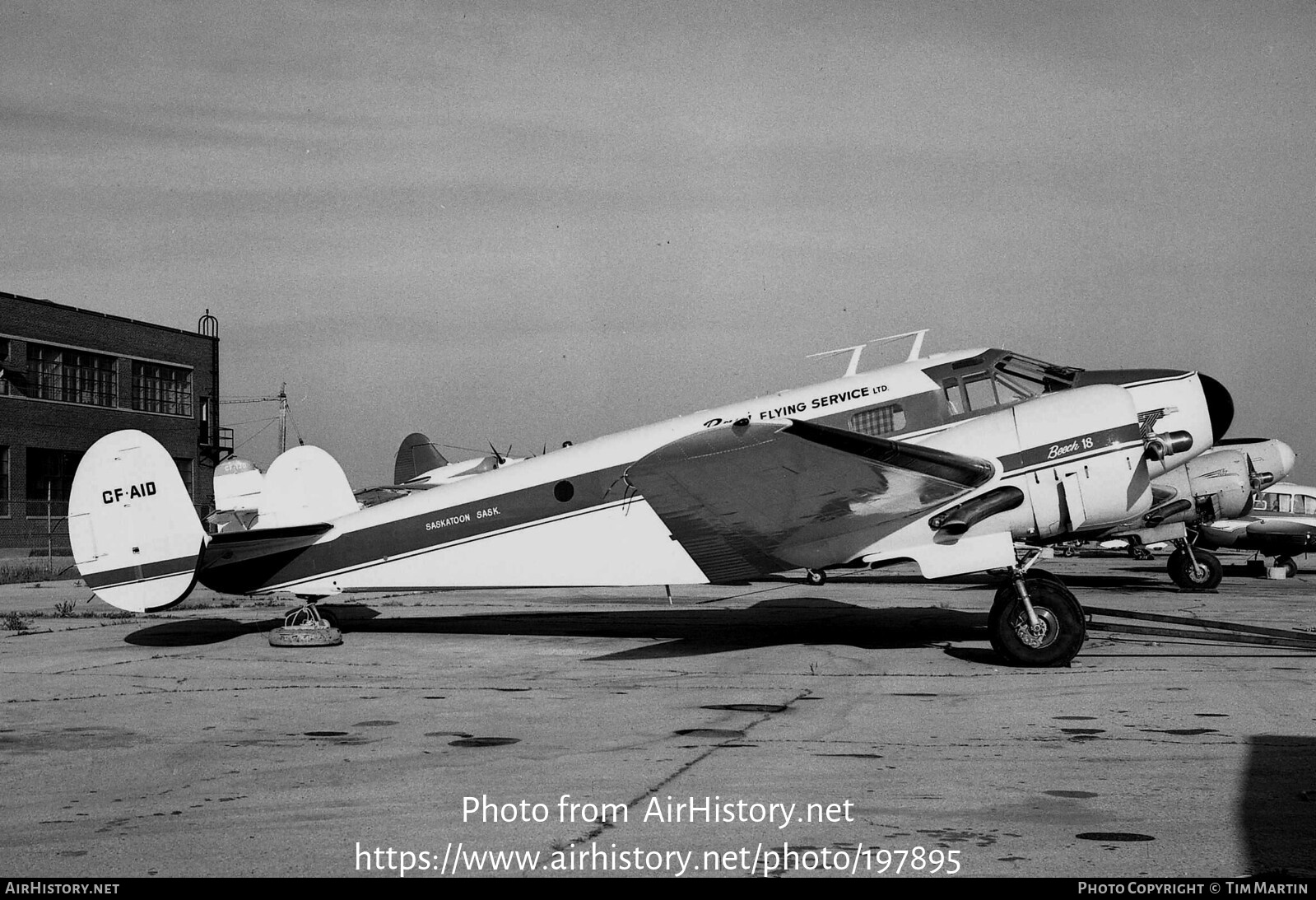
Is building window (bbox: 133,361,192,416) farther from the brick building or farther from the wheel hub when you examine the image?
the wheel hub

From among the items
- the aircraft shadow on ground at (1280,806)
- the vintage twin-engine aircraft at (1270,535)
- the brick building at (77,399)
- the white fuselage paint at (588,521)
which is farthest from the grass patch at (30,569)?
the vintage twin-engine aircraft at (1270,535)

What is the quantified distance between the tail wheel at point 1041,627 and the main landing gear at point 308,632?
24.4 ft

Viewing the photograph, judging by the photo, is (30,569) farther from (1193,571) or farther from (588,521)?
(1193,571)

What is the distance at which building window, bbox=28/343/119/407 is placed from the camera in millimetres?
47312

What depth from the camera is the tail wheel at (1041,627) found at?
1033 centimetres

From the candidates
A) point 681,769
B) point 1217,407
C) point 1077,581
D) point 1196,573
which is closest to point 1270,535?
point 1077,581

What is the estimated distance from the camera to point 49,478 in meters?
48.5

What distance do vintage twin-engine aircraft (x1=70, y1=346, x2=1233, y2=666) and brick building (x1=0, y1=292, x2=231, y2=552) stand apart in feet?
115

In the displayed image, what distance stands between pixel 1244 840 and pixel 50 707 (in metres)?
8.31

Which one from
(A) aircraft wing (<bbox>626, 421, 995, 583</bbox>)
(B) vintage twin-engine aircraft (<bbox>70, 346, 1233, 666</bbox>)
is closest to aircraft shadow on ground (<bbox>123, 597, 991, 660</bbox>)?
(B) vintage twin-engine aircraft (<bbox>70, 346, 1233, 666</bbox>)

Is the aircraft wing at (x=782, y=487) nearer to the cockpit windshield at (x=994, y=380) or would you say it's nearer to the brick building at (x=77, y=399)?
the cockpit windshield at (x=994, y=380)
